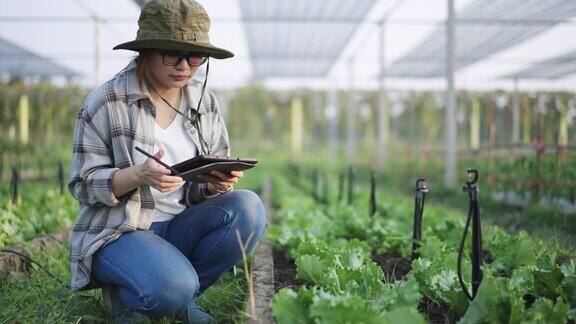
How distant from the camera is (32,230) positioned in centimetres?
378

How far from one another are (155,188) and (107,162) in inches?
11.5

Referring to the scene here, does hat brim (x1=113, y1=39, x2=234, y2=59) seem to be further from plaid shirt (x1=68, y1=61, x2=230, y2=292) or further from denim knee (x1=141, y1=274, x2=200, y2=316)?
denim knee (x1=141, y1=274, x2=200, y2=316)

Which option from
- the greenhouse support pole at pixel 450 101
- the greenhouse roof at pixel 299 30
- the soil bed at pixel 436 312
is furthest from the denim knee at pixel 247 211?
the greenhouse roof at pixel 299 30

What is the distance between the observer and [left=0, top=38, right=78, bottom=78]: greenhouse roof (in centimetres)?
1133

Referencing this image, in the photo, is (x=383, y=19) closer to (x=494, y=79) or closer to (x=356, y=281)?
(x=494, y=79)

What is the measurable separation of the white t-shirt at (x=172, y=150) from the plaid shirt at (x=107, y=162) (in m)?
0.08

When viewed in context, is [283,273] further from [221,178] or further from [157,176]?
[157,176]

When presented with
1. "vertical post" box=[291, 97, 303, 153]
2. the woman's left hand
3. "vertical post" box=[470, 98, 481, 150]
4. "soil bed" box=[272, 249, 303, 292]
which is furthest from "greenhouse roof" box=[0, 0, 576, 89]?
the woman's left hand

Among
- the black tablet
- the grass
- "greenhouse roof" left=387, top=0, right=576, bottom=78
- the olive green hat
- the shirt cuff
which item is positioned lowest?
the grass

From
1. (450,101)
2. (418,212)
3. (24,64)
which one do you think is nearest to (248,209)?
(418,212)

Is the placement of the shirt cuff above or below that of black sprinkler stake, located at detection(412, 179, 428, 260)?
above

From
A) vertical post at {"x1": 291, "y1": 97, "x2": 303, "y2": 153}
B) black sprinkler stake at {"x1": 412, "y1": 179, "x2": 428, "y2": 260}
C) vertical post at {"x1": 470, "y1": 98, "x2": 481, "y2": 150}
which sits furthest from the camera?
vertical post at {"x1": 291, "y1": 97, "x2": 303, "y2": 153}

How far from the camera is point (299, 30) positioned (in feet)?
32.9

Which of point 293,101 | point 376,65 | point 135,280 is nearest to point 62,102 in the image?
point 293,101
